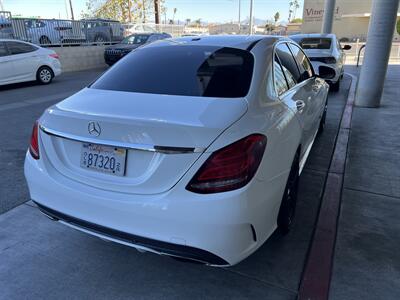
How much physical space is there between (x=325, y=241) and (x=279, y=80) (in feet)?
4.58

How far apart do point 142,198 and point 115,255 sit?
0.99m

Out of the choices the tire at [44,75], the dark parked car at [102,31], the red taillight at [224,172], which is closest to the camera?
the red taillight at [224,172]

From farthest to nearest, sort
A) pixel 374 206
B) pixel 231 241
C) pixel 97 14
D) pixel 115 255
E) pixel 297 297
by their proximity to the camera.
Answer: pixel 97 14 → pixel 374 206 → pixel 115 255 → pixel 297 297 → pixel 231 241

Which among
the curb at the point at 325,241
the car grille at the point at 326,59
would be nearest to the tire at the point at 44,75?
the car grille at the point at 326,59

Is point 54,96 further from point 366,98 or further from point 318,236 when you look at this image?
point 318,236

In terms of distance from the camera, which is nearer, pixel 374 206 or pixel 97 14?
pixel 374 206

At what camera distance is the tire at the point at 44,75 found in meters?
11.3

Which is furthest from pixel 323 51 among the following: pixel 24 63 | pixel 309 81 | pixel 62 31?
pixel 62 31

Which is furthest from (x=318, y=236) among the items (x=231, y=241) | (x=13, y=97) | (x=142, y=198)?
(x=13, y=97)

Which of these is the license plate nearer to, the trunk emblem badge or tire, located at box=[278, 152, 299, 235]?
the trunk emblem badge

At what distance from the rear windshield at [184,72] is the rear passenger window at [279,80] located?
281mm

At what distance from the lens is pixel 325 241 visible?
9.82ft

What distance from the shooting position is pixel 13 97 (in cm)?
942

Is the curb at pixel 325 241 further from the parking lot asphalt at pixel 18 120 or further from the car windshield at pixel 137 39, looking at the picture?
the car windshield at pixel 137 39
